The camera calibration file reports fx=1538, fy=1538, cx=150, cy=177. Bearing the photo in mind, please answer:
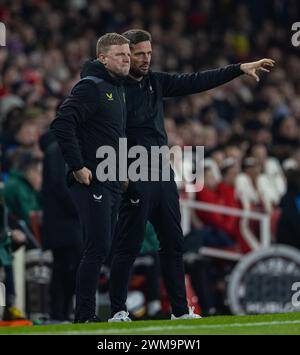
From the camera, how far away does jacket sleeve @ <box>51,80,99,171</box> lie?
10852mm

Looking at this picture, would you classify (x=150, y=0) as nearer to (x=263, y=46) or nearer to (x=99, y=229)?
(x=263, y=46)

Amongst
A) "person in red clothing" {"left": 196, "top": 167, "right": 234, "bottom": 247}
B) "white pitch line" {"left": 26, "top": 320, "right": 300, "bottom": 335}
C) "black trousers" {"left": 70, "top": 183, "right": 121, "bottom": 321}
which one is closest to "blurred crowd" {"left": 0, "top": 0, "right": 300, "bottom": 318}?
"person in red clothing" {"left": 196, "top": 167, "right": 234, "bottom": 247}

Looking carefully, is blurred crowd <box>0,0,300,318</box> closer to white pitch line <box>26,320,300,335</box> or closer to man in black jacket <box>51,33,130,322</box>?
man in black jacket <box>51,33,130,322</box>

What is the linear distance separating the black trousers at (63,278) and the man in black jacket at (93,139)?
10.5 feet

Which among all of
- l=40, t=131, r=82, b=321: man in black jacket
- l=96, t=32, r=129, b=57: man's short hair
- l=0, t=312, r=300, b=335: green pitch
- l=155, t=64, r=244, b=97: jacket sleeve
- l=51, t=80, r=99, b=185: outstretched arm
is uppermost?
l=96, t=32, r=129, b=57: man's short hair

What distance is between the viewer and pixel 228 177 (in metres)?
17.3

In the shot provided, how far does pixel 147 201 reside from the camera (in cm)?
1127

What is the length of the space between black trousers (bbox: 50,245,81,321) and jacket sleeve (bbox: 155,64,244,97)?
10.6 ft

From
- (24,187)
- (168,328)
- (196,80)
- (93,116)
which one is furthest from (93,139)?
(24,187)

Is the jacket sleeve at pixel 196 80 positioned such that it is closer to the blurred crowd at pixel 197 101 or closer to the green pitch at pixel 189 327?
the green pitch at pixel 189 327

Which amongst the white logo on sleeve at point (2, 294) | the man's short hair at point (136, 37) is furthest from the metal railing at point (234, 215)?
the man's short hair at point (136, 37)

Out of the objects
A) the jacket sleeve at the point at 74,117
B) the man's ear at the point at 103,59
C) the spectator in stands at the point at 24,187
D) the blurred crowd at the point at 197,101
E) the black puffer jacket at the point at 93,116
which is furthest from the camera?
the blurred crowd at the point at 197,101

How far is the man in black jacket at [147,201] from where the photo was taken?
37.1ft
